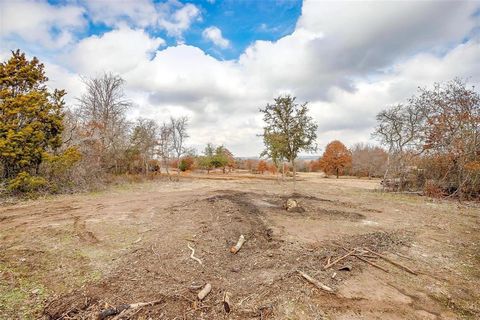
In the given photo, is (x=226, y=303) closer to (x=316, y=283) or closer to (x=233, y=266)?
(x=233, y=266)

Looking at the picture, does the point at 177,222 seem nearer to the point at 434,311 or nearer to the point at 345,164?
the point at 434,311

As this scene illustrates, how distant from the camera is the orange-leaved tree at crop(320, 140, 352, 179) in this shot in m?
41.6

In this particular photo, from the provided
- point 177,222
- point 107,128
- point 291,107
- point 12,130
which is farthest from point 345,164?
point 12,130

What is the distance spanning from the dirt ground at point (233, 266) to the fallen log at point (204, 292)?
7 centimetres

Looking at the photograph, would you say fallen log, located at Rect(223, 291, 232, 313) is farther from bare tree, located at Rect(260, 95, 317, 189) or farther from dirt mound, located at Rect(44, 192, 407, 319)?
bare tree, located at Rect(260, 95, 317, 189)

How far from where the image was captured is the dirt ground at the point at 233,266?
12.6 ft

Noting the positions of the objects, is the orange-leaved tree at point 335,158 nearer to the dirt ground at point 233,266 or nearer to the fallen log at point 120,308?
the dirt ground at point 233,266

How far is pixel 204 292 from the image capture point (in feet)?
13.7

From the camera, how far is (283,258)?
18.5 ft

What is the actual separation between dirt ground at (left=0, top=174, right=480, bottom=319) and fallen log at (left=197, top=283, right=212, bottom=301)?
0.22ft

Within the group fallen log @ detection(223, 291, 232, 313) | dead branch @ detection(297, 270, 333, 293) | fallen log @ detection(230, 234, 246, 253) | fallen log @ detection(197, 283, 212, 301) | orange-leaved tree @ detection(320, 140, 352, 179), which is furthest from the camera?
orange-leaved tree @ detection(320, 140, 352, 179)

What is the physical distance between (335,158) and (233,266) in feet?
131

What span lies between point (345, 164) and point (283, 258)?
40109 millimetres

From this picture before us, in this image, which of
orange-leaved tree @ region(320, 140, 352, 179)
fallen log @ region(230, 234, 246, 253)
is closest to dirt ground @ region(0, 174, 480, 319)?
fallen log @ region(230, 234, 246, 253)
